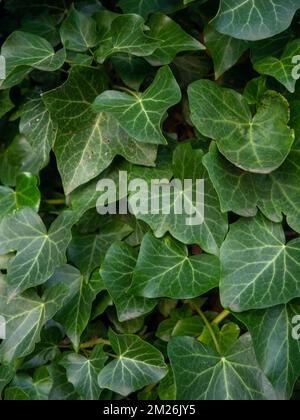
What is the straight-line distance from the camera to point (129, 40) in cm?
110

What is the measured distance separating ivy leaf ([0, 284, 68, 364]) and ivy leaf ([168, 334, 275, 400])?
0.24 metres

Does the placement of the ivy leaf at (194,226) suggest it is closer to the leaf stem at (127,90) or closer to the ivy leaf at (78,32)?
the leaf stem at (127,90)

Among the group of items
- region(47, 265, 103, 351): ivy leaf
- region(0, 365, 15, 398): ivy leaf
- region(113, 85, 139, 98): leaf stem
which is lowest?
region(0, 365, 15, 398): ivy leaf

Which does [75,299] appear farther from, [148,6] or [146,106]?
[148,6]

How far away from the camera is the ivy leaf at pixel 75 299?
1150mm

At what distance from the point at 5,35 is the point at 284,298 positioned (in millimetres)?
843

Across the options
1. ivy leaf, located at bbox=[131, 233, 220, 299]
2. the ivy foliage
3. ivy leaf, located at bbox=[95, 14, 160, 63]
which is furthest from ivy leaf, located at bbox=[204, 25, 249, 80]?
ivy leaf, located at bbox=[131, 233, 220, 299]

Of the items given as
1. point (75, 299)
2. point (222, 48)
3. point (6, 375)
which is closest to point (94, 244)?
point (75, 299)

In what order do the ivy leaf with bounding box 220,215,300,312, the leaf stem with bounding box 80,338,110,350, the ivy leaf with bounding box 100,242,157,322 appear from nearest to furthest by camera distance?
the ivy leaf with bounding box 220,215,300,312
the ivy leaf with bounding box 100,242,157,322
the leaf stem with bounding box 80,338,110,350

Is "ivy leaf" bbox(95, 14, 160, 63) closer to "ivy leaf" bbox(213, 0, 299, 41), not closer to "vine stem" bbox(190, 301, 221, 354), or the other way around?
"ivy leaf" bbox(213, 0, 299, 41)

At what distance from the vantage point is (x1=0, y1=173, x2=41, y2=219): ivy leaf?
123cm

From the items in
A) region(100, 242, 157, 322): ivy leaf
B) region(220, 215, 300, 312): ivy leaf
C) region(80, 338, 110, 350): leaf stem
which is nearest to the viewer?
region(220, 215, 300, 312): ivy leaf

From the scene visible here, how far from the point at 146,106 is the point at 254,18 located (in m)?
0.23
